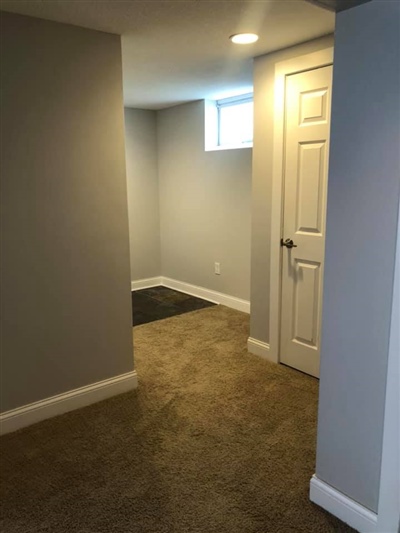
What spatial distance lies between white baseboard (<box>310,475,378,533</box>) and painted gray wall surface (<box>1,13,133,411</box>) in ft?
4.78

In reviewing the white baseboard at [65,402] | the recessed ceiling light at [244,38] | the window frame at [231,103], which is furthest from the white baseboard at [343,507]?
the window frame at [231,103]

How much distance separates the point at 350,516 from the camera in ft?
5.73

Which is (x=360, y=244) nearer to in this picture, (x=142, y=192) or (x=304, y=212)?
(x=304, y=212)

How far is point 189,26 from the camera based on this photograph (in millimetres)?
2316

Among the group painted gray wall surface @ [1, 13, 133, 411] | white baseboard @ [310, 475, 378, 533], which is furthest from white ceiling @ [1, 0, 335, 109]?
white baseboard @ [310, 475, 378, 533]

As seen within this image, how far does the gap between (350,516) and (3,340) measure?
6.07ft

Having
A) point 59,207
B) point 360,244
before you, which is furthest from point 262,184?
point 360,244

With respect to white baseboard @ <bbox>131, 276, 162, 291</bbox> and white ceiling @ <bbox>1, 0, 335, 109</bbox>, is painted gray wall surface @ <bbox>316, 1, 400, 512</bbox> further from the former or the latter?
white baseboard @ <bbox>131, 276, 162, 291</bbox>

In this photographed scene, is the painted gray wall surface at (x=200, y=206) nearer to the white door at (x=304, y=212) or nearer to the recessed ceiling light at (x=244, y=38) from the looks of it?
the white door at (x=304, y=212)

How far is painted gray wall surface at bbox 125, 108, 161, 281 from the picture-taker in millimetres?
5105

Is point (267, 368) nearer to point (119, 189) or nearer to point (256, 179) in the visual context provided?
point (256, 179)

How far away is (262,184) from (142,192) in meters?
2.46

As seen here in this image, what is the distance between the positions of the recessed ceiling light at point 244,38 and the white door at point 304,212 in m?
0.38

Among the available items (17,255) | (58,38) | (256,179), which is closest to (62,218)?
(17,255)
